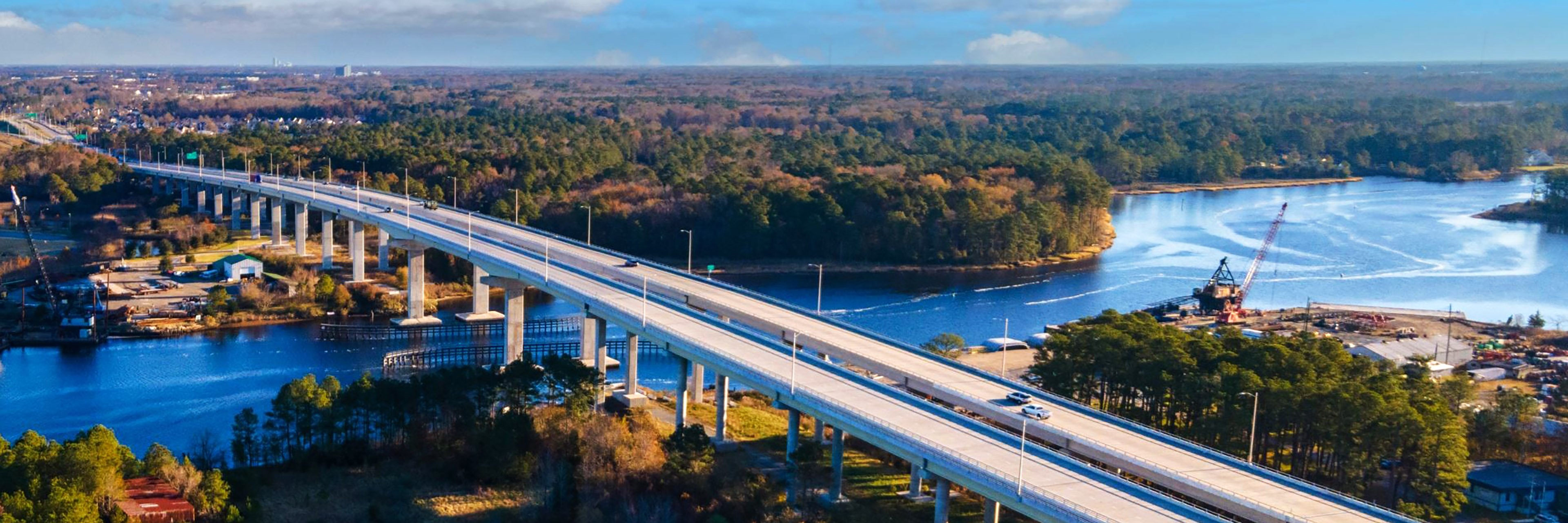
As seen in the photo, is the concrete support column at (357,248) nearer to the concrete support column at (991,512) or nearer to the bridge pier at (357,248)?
the bridge pier at (357,248)

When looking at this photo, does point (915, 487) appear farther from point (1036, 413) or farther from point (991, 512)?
point (991, 512)

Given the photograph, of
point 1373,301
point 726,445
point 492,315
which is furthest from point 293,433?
point 1373,301

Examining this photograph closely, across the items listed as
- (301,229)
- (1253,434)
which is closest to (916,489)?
(1253,434)

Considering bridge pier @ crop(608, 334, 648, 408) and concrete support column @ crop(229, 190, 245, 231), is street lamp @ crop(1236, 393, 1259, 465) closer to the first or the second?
bridge pier @ crop(608, 334, 648, 408)

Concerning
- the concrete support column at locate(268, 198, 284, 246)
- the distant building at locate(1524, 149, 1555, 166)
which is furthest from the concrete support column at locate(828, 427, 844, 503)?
the distant building at locate(1524, 149, 1555, 166)

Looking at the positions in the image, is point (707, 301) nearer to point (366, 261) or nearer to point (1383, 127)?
point (366, 261)

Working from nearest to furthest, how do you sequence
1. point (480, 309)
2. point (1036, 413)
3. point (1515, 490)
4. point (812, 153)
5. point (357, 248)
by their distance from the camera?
point (1036, 413) < point (1515, 490) < point (480, 309) < point (357, 248) < point (812, 153)
